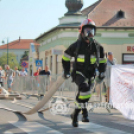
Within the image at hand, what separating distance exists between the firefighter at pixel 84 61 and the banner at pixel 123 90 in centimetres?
210

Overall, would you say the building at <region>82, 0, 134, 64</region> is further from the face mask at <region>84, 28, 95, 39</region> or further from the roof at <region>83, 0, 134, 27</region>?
the face mask at <region>84, 28, 95, 39</region>

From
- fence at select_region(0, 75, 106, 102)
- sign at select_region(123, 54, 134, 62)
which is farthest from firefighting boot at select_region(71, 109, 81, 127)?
sign at select_region(123, 54, 134, 62)

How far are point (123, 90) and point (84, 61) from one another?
3.13 meters

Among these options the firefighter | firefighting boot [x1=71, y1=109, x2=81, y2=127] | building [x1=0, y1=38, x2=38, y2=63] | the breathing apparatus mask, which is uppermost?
building [x1=0, y1=38, x2=38, y2=63]

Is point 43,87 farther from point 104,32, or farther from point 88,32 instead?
point 104,32

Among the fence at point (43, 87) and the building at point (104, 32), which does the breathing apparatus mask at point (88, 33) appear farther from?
the building at point (104, 32)

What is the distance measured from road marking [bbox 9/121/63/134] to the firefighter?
1.88 feet

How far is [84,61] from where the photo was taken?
A: 7309 millimetres

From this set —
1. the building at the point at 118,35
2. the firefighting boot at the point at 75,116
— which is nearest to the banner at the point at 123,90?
the firefighting boot at the point at 75,116

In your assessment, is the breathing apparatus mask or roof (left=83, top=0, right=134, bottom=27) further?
roof (left=83, top=0, right=134, bottom=27)

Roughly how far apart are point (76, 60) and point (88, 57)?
0.74ft

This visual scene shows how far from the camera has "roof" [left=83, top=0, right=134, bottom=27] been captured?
4247cm

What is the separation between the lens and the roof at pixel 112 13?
42.5 meters

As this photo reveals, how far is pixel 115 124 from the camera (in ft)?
27.4
